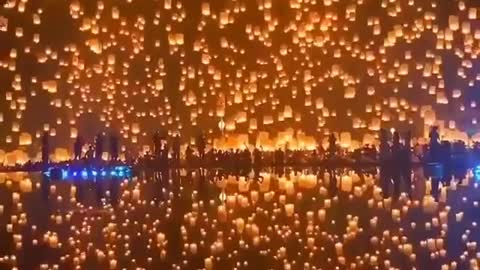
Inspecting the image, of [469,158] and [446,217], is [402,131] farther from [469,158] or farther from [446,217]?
[446,217]

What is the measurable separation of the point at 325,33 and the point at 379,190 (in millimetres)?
6855

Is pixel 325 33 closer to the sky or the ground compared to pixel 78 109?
closer to the sky

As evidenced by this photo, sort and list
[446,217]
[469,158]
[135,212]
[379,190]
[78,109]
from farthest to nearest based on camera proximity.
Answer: [78,109], [469,158], [379,190], [135,212], [446,217]

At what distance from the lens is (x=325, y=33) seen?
1764cm

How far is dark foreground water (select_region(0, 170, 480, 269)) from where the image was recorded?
279 inches

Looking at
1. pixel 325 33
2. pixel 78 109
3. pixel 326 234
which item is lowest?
pixel 326 234

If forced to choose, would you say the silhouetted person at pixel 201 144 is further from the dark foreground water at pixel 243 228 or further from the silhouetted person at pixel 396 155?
the dark foreground water at pixel 243 228

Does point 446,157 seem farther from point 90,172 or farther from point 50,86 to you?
point 50,86

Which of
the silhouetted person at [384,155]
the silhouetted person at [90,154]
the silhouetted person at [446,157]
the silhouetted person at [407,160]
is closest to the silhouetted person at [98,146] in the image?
the silhouetted person at [90,154]

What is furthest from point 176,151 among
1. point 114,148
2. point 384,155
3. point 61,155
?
point 384,155

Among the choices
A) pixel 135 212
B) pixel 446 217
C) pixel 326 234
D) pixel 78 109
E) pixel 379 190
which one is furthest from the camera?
pixel 78 109

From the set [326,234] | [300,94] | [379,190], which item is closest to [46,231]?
[326,234]

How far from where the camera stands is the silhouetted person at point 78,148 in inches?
698

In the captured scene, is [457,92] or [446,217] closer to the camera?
[446,217]
